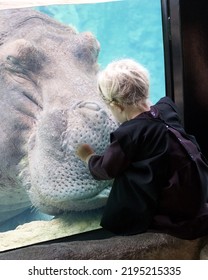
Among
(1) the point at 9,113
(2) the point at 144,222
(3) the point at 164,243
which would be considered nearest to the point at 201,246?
(3) the point at 164,243

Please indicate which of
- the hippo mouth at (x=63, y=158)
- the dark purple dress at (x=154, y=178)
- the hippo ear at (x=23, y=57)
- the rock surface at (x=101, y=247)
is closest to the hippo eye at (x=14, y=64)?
the hippo ear at (x=23, y=57)

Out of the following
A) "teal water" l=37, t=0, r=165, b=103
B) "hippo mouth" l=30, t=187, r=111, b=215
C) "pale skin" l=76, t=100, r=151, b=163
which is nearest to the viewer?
"pale skin" l=76, t=100, r=151, b=163

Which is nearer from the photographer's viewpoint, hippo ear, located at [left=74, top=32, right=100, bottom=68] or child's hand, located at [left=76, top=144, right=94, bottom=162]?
child's hand, located at [left=76, top=144, right=94, bottom=162]

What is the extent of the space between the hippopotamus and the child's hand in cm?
5

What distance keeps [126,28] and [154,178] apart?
0.91 metres

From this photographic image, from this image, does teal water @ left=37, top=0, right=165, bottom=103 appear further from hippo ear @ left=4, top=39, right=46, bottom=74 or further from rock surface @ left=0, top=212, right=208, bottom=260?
rock surface @ left=0, top=212, right=208, bottom=260

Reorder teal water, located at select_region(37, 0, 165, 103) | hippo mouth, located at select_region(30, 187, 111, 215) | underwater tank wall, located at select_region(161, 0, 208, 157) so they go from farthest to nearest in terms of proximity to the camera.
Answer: underwater tank wall, located at select_region(161, 0, 208, 157) < teal water, located at select_region(37, 0, 165, 103) < hippo mouth, located at select_region(30, 187, 111, 215)

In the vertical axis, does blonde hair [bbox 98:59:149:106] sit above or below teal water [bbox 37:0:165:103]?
below

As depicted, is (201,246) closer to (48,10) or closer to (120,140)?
(120,140)

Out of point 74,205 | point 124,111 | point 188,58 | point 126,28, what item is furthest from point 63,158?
point 188,58

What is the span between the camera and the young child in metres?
1.51

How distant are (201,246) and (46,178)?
0.75 meters

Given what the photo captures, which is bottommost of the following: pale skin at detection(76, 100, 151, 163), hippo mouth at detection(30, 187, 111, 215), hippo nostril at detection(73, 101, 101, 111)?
hippo mouth at detection(30, 187, 111, 215)

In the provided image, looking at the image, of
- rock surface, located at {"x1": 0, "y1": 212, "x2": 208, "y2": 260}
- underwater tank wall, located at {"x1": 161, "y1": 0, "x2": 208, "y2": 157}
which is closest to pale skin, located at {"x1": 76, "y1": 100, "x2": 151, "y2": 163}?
rock surface, located at {"x1": 0, "y1": 212, "x2": 208, "y2": 260}
